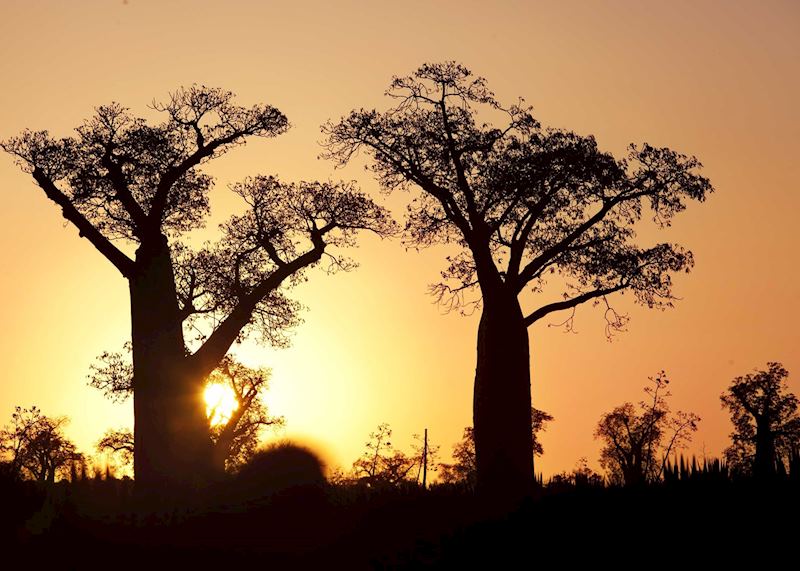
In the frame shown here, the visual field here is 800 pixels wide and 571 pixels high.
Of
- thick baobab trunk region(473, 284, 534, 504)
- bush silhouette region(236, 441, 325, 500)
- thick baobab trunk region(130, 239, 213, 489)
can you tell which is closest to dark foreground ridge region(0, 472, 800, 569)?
bush silhouette region(236, 441, 325, 500)

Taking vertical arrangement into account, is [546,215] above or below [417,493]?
above

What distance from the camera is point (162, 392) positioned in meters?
24.3

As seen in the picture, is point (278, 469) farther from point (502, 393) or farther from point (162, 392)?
point (502, 393)

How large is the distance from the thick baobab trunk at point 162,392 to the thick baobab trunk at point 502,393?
6.14 meters

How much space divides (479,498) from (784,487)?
189 inches

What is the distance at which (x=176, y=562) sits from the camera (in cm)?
1406

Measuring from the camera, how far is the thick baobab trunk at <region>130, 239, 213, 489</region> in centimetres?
2411

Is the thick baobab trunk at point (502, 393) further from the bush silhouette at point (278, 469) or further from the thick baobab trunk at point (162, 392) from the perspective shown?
the thick baobab trunk at point (162, 392)

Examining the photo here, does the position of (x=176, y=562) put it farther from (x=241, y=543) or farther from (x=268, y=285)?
(x=268, y=285)

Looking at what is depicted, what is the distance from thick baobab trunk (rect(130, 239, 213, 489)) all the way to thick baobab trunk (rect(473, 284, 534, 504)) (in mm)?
6139

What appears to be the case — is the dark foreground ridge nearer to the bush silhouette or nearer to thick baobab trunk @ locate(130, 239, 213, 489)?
the bush silhouette

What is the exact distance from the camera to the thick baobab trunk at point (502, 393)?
80.2 feet

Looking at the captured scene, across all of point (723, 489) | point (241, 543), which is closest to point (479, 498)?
point (241, 543)

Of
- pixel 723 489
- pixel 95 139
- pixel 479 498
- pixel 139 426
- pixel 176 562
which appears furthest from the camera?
pixel 95 139
